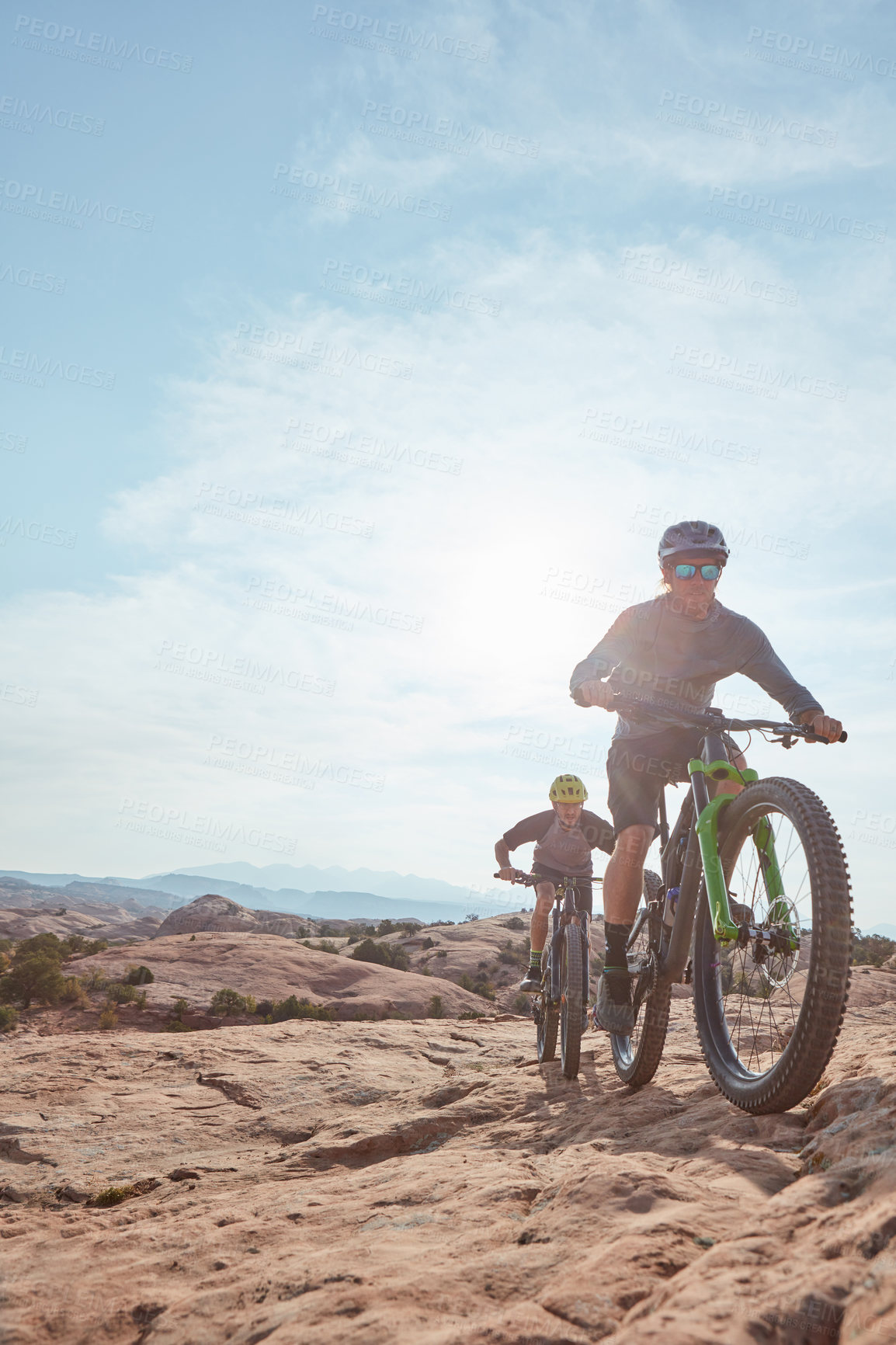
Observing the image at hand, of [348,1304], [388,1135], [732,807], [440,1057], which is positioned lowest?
[440,1057]

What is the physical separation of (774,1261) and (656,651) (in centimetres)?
357

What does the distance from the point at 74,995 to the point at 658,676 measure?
17.8 m

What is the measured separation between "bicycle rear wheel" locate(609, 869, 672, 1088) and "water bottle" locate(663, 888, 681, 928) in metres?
0.13

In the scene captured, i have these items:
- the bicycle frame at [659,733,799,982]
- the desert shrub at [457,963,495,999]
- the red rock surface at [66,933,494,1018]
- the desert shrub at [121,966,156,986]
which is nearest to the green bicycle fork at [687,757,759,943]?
the bicycle frame at [659,733,799,982]

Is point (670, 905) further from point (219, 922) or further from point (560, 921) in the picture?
point (219, 922)

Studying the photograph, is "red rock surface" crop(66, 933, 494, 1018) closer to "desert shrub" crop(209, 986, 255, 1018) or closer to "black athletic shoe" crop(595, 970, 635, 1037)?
"desert shrub" crop(209, 986, 255, 1018)

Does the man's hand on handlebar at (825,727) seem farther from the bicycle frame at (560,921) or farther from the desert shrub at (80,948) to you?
the desert shrub at (80,948)

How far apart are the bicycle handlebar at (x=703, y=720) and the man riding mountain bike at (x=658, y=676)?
0.87 ft

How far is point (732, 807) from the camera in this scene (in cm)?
382

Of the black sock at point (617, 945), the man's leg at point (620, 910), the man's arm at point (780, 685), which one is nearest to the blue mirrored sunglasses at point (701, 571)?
the man's arm at point (780, 685)

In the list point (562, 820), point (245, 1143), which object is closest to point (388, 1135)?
point (245, 1143)

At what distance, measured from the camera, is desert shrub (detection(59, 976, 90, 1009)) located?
1736 cm

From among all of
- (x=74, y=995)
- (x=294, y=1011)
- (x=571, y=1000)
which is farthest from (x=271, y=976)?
(x=571, y=1000)

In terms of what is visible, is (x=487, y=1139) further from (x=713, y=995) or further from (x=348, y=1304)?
(x=348, y=1304)
